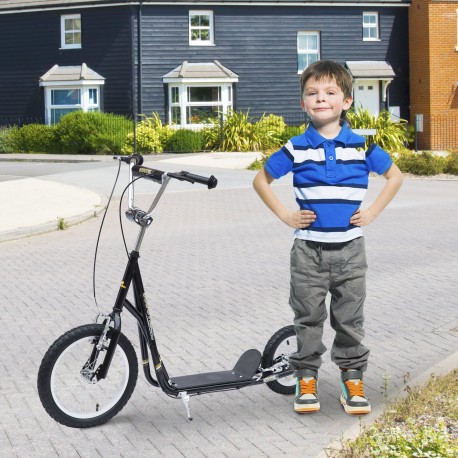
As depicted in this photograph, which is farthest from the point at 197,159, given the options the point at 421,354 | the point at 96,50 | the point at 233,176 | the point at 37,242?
the point at 421,354

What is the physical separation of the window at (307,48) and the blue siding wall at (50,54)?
6.92 meters

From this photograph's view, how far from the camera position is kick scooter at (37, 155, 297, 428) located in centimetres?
559

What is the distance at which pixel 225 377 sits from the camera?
19.5 feet

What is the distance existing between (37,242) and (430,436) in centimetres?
1079

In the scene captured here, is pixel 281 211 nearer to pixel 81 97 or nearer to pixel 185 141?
pixel 185 141

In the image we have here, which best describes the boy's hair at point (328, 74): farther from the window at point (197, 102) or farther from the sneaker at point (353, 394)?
the window at point (197, 102)

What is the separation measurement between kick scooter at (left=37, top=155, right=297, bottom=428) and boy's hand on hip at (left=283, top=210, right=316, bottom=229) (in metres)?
0.46

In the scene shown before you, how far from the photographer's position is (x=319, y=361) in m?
5.94

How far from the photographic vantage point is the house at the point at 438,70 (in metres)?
43.5

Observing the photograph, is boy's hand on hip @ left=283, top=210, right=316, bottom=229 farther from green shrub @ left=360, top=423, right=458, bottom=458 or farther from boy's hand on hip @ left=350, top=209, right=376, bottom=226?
green shrub @ left=360, top=423, right=458, bottom=458

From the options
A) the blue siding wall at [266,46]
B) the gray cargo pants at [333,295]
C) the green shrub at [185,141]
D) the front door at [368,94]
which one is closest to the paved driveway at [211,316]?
the gray cargo pants at [333,295]

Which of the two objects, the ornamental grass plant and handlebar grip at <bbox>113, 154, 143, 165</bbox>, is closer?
the ornamental grass plant

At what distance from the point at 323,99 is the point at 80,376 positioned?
185 centimetres

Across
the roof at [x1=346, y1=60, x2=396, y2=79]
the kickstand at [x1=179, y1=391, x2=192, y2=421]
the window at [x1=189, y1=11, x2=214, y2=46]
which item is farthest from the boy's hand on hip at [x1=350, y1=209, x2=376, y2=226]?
the roof at [x1=346, y1=60, x2=396, y2=79]
